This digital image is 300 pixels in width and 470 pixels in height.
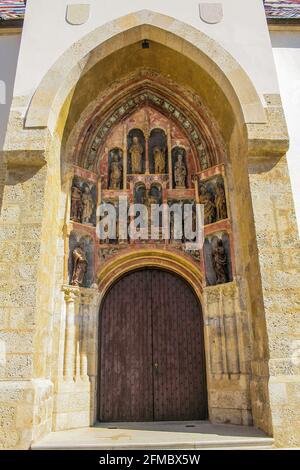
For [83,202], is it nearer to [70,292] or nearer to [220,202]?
[70,292]

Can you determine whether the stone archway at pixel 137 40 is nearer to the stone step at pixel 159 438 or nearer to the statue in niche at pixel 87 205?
the statue in niche at pixel 87 205

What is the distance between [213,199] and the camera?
20.1 ft

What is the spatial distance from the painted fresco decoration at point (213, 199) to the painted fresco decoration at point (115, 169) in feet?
4.41

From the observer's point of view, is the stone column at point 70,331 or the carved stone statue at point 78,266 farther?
the carved stone statue at point 78,266

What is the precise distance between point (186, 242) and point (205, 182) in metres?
1.05

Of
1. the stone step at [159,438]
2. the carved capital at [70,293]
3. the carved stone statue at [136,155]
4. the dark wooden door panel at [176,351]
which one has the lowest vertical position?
the stone step at [159,438]

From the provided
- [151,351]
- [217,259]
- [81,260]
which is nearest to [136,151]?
[81,260]

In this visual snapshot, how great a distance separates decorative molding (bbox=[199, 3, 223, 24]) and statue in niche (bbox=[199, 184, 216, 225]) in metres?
2.50

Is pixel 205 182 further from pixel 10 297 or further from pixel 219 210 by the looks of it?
pixel 10 297

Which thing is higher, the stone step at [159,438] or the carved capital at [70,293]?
the carved capital at [70,293]

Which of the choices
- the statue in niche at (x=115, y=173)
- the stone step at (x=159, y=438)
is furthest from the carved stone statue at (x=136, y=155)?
the stone step at (x=159, y=438)

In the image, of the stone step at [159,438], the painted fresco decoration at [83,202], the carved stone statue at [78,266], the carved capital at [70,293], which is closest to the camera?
the stone step at [159,438]

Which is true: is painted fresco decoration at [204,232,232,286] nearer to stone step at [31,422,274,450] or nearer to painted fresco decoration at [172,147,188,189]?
painted fresco decoration at [172,147,188,189]

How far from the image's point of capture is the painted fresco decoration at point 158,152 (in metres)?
6.55
